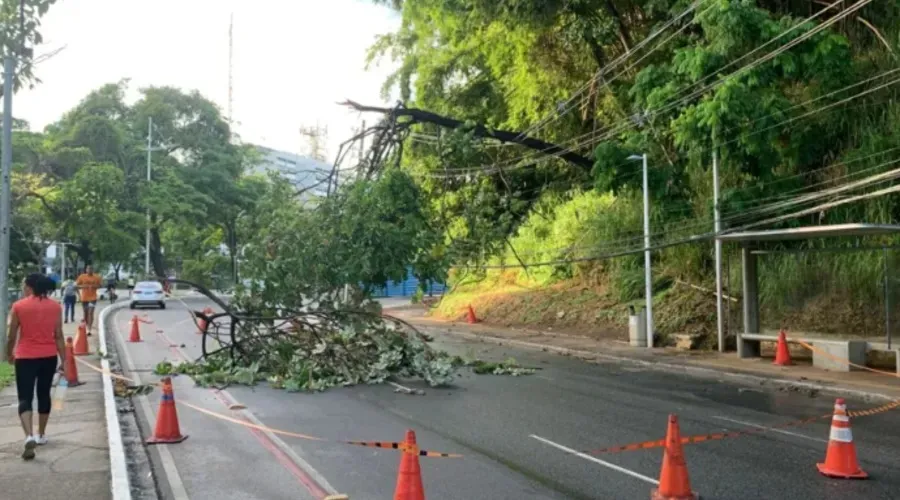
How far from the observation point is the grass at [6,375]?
39.5 feet

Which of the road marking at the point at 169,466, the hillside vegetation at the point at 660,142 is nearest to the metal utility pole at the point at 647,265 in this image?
the hillside vegetation at the point at 660,142

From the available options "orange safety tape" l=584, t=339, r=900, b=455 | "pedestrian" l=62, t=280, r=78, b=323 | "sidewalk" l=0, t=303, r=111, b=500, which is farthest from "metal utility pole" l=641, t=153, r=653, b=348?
"pedestrian" l=62, t=280, r=78, b=323

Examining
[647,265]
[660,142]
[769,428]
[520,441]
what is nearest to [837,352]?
[647,265]

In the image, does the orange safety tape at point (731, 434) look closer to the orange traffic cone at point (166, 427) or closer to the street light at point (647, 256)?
the orange traffic cone at point (166, 427)

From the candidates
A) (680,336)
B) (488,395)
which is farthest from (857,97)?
(488,395)

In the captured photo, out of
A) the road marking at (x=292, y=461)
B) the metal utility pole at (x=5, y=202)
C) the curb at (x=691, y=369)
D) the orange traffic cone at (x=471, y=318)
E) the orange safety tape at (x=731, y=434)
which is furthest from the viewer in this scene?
the orange traffic cone at (x=471, y=318)

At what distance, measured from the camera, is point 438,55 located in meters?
31.5

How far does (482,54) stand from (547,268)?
8.67 m

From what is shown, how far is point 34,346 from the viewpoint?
7906 mm

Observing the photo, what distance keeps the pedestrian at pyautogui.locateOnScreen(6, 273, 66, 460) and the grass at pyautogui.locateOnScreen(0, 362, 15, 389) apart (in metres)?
4.58

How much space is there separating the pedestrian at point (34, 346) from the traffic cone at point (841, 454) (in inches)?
305

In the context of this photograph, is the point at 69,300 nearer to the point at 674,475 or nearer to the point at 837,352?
the point at 837,352

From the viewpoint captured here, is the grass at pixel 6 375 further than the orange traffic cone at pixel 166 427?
Yes

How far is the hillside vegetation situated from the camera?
56.0 feet
